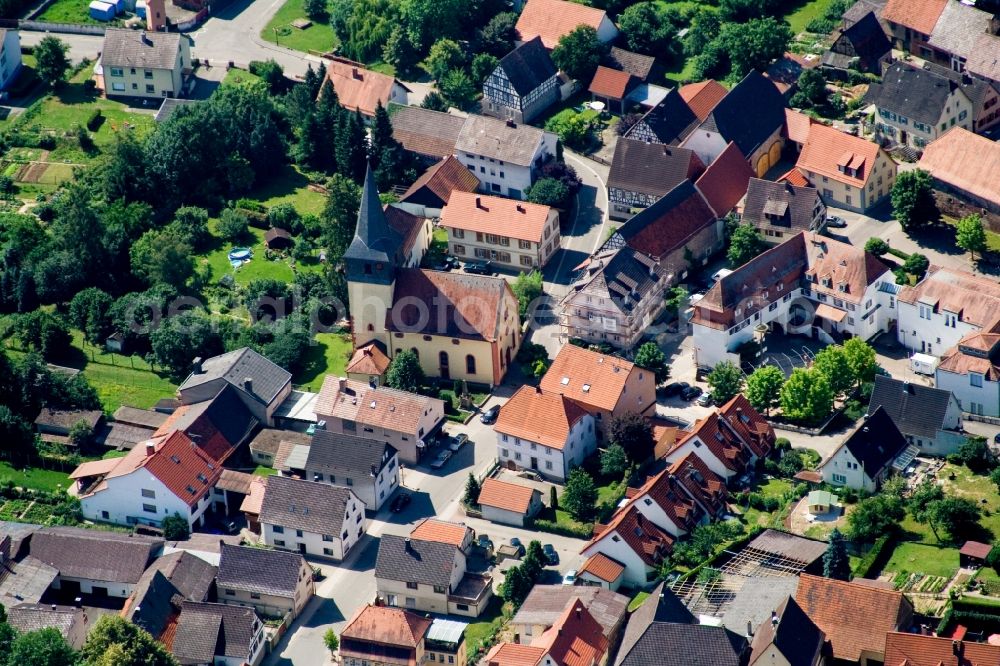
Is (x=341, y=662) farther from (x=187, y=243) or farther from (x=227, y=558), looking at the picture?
(x=187, y=243)

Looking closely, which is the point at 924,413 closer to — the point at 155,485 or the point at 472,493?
the point at 472,493

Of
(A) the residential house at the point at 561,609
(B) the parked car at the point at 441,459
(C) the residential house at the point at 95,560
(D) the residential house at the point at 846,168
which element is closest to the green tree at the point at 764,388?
(A) the residential house at the point at 561,609

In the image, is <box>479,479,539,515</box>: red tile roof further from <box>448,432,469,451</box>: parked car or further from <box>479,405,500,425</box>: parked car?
<box>479,405,500,425</box>: parked car

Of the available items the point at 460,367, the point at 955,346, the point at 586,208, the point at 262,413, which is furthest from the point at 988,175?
the point at 262,413

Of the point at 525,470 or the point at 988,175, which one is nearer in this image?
the point at 525,470

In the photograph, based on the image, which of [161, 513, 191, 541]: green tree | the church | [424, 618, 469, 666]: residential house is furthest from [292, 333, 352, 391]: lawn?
[424, 618, 469, 666]: residential house
